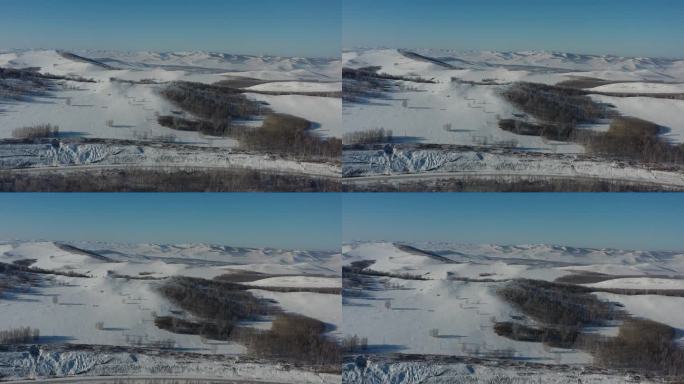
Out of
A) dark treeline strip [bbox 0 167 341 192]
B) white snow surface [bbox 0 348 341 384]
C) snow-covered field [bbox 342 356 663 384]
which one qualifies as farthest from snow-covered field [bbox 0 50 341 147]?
snow-covered field [bbox 342 356 663 384]

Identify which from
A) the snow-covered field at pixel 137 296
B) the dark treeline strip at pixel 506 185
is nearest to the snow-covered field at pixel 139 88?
the dark treeline strip at pixel 506 185

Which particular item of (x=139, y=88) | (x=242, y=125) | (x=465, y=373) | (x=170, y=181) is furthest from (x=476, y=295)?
(x=139, y=88)

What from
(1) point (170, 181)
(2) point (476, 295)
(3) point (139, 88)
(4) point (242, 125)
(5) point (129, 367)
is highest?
(3) point (139, 88)

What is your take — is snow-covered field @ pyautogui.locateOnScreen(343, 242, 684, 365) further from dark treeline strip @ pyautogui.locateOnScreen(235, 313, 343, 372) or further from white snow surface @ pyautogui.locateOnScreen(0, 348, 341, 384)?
white snow surface @ pyautogui.locateOnScreen(0, 348, 341, 384)

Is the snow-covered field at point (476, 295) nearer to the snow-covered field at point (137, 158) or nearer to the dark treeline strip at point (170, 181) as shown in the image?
the dark treeline strip at point (170, 181)

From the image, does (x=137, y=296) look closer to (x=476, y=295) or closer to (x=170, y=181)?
(x=170, y=181)

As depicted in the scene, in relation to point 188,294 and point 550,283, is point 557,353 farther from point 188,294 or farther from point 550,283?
point 188,294
